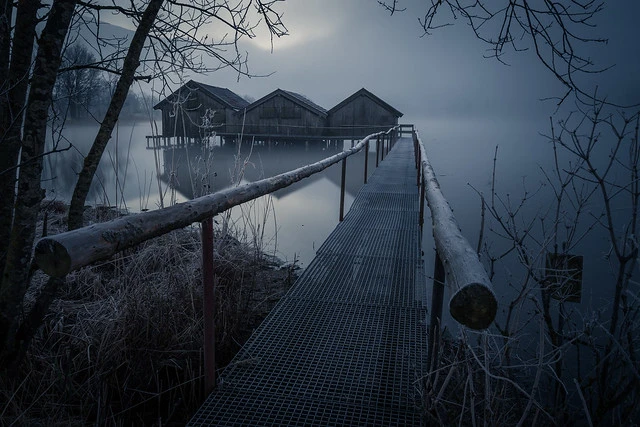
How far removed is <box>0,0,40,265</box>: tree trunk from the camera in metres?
2.28

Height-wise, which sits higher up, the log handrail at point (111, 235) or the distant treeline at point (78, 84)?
the distant treeline at point (78, 84)

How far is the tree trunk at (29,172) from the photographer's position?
2.25 metres

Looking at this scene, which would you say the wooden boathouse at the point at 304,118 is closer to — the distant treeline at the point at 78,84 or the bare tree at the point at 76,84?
the distant treeline at the point at 78,84

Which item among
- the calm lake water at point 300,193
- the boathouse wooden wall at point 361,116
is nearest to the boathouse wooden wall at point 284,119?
the boathouse wooden wall at point 361,116

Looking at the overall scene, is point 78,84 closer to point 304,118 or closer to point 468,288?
point 468,288

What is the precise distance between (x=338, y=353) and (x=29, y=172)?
192cm

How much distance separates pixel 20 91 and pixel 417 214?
4.82m

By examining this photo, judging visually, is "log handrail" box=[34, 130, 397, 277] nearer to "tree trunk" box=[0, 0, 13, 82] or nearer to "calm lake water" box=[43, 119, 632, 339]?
"calm lake water" box=[43, 119, 632, 339]

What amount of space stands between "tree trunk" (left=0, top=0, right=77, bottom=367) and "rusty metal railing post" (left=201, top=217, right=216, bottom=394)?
1006 millimetres

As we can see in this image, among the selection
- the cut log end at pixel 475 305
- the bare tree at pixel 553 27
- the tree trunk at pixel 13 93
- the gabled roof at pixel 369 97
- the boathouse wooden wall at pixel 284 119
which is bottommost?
the cut log end at pixel 475 305

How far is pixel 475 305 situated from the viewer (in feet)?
3.79

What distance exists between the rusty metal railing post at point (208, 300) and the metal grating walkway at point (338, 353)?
8 cm

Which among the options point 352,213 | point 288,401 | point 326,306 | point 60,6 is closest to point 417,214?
point 352,213

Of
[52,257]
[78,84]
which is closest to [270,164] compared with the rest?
[78,84]
